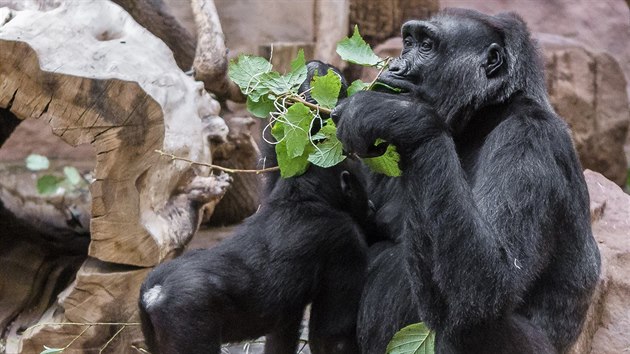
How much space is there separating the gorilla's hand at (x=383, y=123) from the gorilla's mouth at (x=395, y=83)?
30cm

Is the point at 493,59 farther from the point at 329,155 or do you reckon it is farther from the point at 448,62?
the point at 329,155

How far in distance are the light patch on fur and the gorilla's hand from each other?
0.88 metres

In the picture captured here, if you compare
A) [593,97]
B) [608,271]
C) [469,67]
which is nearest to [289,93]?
[469,67]

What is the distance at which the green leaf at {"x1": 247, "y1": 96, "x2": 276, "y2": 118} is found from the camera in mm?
3711

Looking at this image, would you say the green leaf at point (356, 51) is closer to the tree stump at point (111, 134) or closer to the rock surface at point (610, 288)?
the tree stump at point (111, 134)

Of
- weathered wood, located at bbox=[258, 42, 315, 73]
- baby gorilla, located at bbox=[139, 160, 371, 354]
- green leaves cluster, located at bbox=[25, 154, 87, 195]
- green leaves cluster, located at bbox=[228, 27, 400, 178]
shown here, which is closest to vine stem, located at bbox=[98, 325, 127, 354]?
baby gorilla, located at bbox=[139, 160, 371, 354]

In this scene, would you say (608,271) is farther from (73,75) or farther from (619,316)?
(73,75)

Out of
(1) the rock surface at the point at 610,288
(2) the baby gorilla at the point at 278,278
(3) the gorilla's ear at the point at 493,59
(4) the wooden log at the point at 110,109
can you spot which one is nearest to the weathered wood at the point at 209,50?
(4) the wooden log at the point at 110,109

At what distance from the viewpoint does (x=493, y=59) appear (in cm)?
329

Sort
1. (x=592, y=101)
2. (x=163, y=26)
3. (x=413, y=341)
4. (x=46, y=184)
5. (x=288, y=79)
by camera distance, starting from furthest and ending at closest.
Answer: (x=592, y=101)
(x=163, y=26)
(x=46, y=184)
(x=288, y=79)
(x=413, y=341)

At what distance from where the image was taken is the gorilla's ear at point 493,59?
3.27m

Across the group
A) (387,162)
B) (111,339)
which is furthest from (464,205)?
(111,339)

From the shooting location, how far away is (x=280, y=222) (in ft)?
11.9

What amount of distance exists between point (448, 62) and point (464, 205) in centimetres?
→ 71
